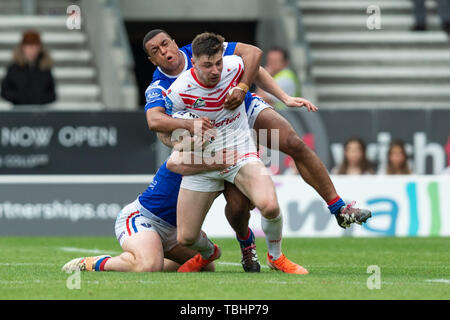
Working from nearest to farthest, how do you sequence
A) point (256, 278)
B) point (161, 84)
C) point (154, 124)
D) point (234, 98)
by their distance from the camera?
point (256, 278), point (234, 98), point (154, 124), point (161, 84)

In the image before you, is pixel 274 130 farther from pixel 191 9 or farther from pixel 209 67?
pixel 191 9

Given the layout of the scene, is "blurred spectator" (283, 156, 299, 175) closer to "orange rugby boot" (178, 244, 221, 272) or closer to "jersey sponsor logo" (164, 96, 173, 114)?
"orange rugby boot" (178, 244, 221, 272)

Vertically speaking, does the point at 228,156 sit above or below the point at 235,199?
above

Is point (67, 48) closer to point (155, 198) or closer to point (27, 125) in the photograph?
point (27, 125)

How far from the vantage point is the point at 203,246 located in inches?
339

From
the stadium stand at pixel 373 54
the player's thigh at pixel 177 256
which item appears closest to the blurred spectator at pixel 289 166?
the stadium stand at pixel 373 54

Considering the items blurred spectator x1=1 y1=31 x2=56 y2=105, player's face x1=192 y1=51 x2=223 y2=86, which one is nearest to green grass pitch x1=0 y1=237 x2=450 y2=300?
player's face x1=192 y1=51 x2=223 y2=86

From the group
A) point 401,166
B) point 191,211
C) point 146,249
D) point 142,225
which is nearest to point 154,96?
point 191,211

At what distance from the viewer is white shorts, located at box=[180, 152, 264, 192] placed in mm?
8273

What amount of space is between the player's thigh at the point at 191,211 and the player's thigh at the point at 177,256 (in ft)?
2.00

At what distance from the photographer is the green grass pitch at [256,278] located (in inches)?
268

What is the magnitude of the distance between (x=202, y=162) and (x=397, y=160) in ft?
22.1

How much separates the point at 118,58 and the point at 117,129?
A: 2863mm

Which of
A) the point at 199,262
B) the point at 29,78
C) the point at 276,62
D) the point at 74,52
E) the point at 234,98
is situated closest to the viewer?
the point at 234,98
